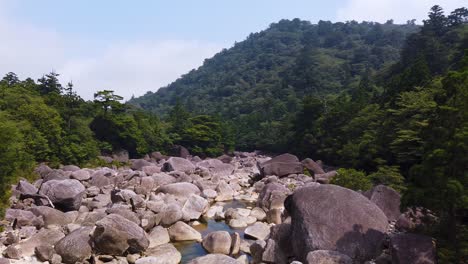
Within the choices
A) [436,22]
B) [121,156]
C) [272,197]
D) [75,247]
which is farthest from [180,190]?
[436,22]

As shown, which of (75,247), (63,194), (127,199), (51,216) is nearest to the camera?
(75,247)

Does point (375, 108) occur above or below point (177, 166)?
above

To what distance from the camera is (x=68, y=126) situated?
3456 centimetres

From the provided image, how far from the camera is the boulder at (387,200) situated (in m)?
14.2

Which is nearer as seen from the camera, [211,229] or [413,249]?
[413,249]

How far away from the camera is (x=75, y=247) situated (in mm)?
11914

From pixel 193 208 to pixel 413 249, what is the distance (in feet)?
35.5

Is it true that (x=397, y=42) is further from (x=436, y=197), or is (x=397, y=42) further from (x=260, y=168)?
(x=436, y=197)

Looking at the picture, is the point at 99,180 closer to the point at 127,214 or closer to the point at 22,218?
the point at 22,218

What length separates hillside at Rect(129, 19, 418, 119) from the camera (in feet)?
270

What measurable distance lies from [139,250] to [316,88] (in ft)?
239

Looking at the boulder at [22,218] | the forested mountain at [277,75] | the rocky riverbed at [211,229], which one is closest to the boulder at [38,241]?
the rocky riverbed at [211,229]

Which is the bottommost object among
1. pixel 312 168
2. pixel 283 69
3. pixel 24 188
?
pixel 312 168

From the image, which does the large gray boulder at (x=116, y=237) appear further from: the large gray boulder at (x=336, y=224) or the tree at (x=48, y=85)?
the tree at (x=48, y=85)
